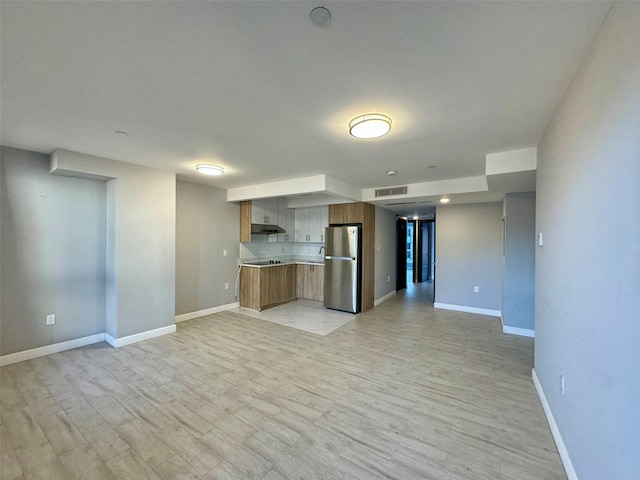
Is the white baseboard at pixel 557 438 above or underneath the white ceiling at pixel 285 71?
underneath

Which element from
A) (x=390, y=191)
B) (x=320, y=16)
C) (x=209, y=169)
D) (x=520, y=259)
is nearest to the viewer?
(x=320, y=16)

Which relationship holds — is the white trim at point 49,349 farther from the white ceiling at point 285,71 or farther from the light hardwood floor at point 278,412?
the white ceiling at point 285,71

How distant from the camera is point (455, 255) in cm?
553

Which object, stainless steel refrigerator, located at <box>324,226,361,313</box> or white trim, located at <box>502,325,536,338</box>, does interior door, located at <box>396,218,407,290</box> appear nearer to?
stainless steel refrigerator, located at <box>324,226,361,313</box>

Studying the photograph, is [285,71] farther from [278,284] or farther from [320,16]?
[278,284]

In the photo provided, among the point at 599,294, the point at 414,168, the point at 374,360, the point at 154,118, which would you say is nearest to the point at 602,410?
the point at 599,294

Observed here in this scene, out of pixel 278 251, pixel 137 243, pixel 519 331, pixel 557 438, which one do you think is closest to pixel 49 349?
pixel 137 243

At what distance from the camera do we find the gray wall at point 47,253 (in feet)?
9.80

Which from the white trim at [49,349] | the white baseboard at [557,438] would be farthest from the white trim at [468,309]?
the white trim at [49,349]

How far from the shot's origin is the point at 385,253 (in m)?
6.47

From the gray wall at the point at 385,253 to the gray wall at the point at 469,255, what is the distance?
1.23 meters

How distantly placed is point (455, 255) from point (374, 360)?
349 cm

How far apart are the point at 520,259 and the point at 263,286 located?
466cm

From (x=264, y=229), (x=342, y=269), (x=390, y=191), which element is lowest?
(x=342, y=269)
